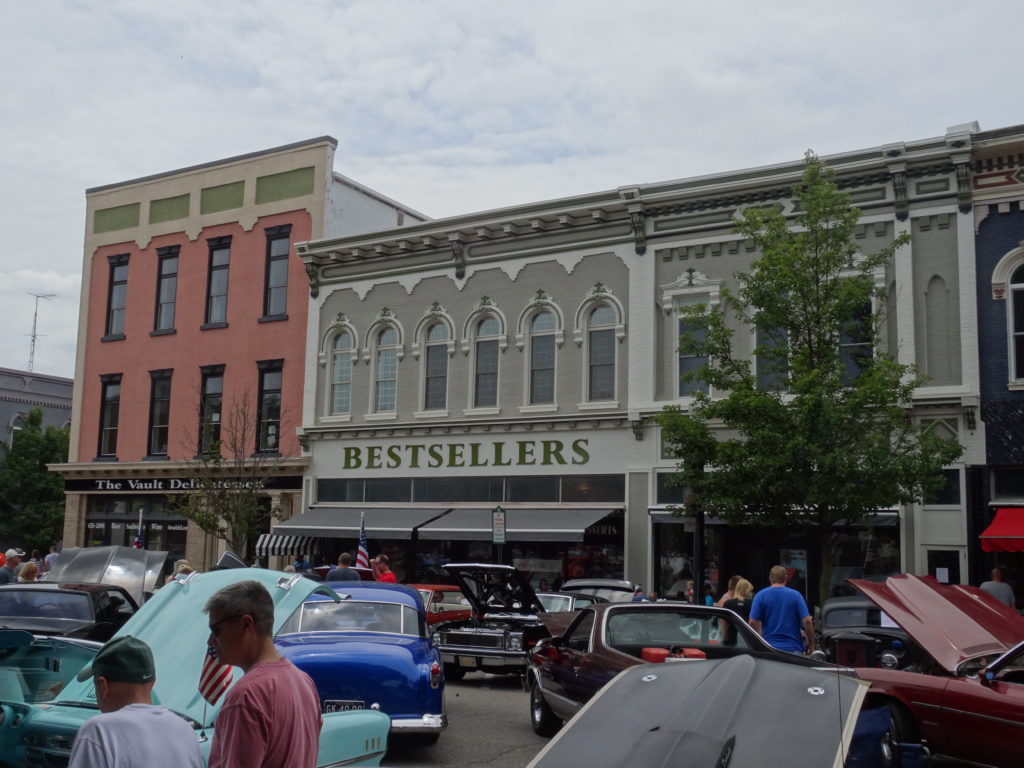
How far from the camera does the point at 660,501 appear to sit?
24406 mm

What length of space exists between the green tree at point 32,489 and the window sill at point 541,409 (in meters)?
24.6

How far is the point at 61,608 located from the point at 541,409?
1493 centimetres

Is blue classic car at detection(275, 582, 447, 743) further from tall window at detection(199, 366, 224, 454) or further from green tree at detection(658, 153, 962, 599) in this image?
tall window at detection(199, 366, 224, 454)

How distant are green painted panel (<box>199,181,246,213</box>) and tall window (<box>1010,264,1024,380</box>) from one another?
21.7 meters

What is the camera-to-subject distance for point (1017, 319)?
21328 millimetres

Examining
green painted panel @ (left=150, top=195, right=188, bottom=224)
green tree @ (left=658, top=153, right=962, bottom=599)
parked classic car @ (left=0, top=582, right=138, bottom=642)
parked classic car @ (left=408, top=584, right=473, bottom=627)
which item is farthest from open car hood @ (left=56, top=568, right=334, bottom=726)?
green painted panel @ (left=150, top=195, right=188, bottom=224)

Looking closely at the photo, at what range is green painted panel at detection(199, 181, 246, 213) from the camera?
33281 millimetres

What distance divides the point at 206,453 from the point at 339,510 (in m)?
4.51

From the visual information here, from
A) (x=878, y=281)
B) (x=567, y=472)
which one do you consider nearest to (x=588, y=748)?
(x=878, y=281)

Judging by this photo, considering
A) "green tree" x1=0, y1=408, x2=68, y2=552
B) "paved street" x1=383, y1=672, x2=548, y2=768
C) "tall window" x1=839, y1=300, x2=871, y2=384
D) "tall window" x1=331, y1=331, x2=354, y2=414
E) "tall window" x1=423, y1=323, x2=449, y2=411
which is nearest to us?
"paved street" x1=383, y1=672, x2=548, y2=768

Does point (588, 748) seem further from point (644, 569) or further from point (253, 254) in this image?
point (253, 254)

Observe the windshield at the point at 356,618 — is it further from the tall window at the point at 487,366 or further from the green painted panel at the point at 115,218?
the green painted panel at the point at 115,218

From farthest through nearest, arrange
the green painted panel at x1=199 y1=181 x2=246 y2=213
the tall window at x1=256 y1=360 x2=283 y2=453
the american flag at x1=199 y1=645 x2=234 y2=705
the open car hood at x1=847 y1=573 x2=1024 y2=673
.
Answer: the green painted panel at x1=199 y1=181 x2=246 y2=213 < the tall window at x1=256 y1=360 x2=283 y2=453 < the open car hood at x1=847 y1=573 x2=1024 y2=673 < the american flag at x1=199 y1=645 x2=234 y2=705

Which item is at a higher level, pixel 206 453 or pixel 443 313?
pixel 443 313
